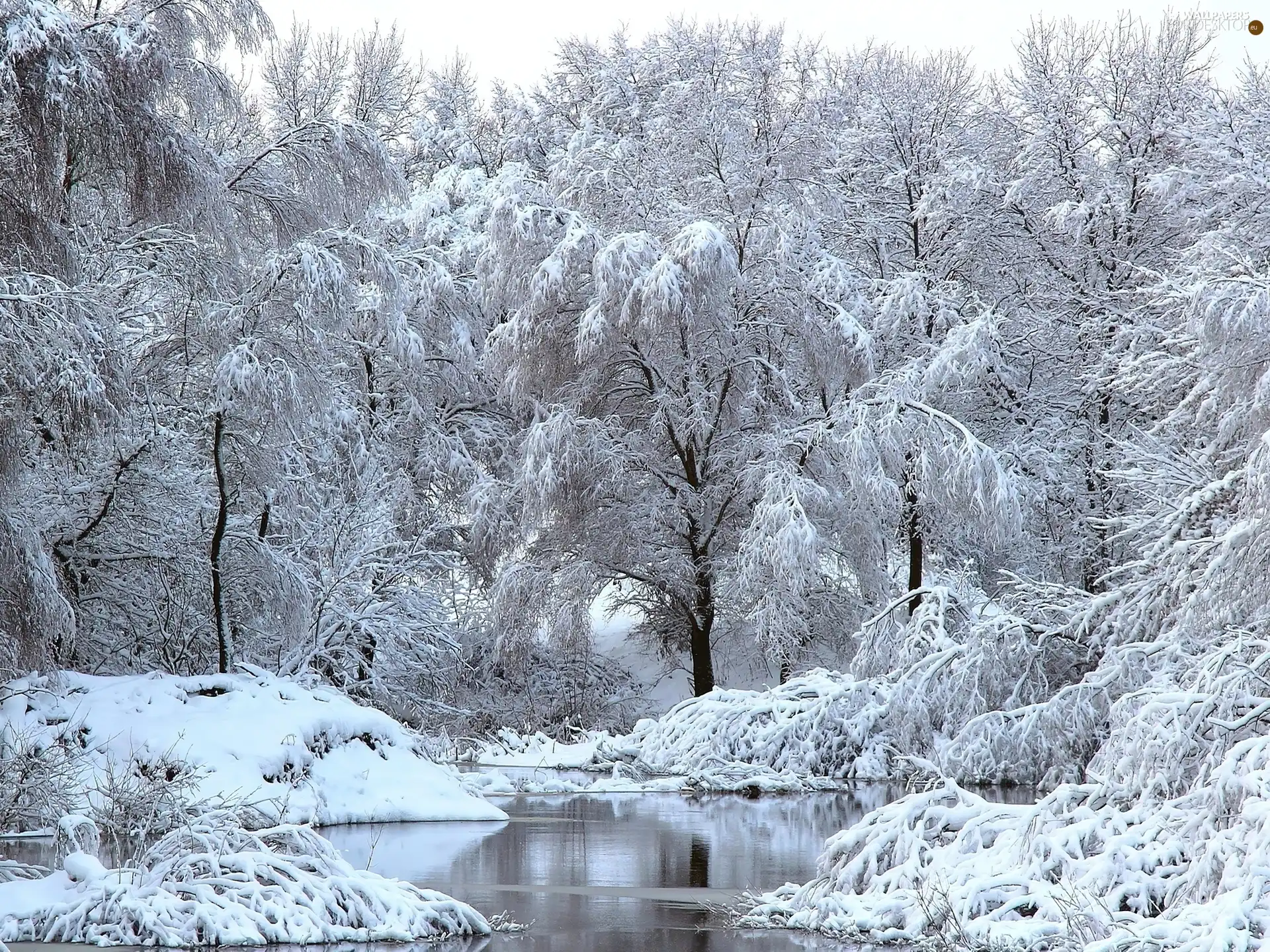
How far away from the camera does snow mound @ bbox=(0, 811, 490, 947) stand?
7707 millimetres

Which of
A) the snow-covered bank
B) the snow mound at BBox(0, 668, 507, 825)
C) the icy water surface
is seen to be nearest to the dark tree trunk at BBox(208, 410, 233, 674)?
the snow mound at BBox(0, 668, 507, 825)

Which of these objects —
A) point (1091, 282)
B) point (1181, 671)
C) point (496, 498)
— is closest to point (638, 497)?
point (496, 498)

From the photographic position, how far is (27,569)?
12.3m

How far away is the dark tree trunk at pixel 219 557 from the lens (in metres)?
16.1

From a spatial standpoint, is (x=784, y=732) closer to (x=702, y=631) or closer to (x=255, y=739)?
(x=702, y=631)

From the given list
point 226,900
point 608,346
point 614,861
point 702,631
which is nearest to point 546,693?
point 702,631

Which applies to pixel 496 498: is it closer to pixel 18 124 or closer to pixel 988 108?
pixel 988 108

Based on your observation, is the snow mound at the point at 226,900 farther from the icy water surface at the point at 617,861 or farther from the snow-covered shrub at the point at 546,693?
the snow-covered shrub at the point at 546,693

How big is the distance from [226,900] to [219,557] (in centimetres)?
933

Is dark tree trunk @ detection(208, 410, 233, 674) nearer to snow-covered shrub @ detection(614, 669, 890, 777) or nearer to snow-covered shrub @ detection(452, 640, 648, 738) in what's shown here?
snow-covered shrub @ detection(614, 669, 890, 777)

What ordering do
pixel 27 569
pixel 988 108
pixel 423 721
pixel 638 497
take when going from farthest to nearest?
pixel 988 108, pixel 638 497, pixel 423 721, pixel 27 569

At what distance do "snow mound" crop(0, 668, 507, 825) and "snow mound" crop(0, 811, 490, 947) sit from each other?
4058 mm

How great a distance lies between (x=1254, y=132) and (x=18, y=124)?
16.7 m

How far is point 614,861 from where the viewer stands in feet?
37.7
